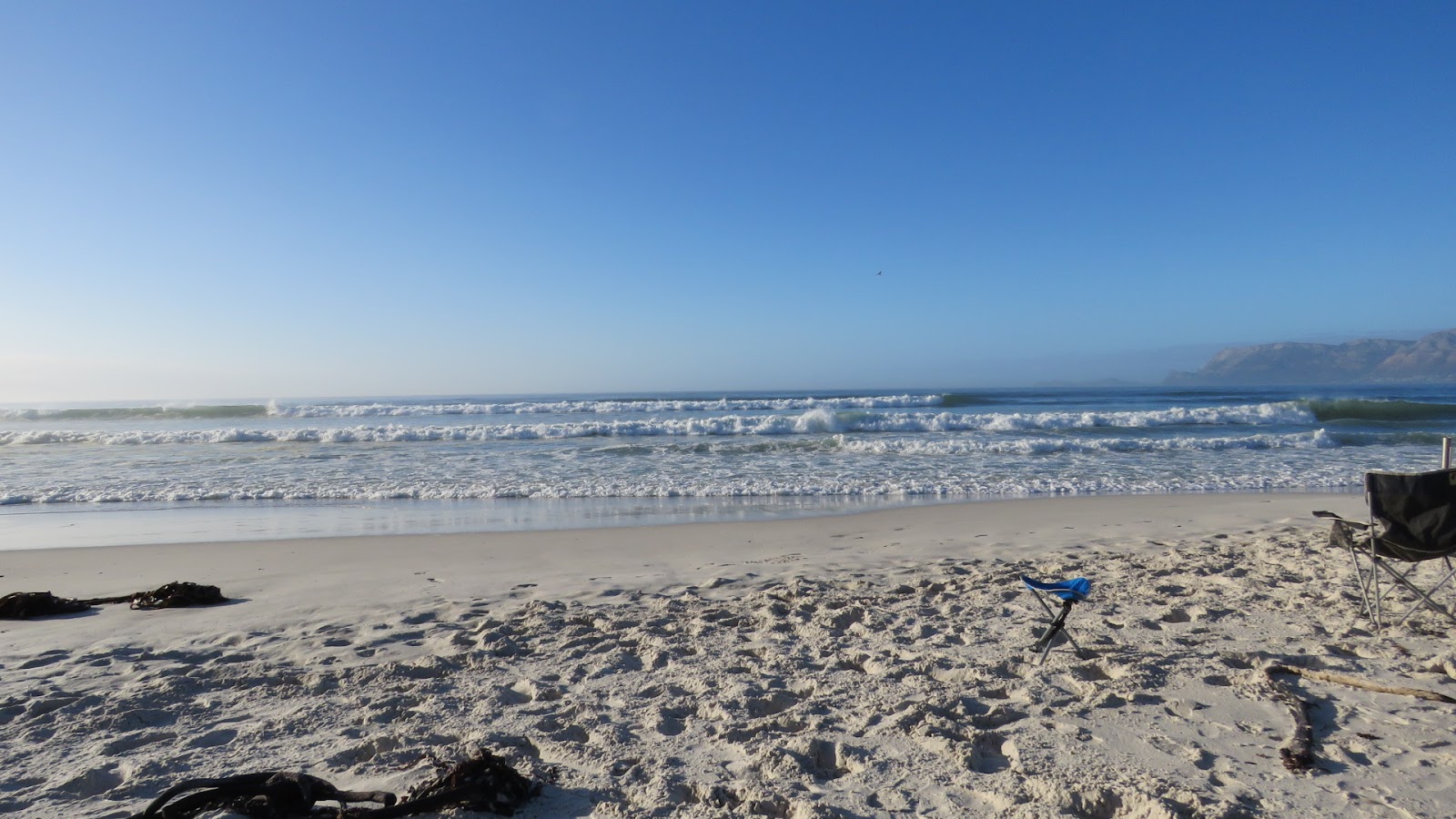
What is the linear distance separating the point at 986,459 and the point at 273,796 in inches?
539

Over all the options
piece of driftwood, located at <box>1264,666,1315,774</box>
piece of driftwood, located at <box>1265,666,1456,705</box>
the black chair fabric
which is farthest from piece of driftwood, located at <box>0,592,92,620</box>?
the black chair fabric

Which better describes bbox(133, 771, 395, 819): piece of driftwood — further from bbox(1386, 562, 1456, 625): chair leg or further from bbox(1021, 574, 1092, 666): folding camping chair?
bbox(1386, 562, 1456, 625): chair leg

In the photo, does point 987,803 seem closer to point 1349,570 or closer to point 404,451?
point 1349,570

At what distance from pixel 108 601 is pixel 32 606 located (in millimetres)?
483

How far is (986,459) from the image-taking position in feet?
46.4

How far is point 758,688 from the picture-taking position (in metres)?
3.32

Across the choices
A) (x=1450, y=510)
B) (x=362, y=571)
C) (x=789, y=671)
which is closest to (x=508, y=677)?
(x=789, y=671)

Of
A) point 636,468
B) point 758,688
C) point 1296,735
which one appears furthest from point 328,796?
point 636,468

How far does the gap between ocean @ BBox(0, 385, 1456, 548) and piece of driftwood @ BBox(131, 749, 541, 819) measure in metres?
6.04

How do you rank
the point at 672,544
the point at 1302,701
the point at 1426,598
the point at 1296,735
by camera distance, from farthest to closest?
the point at 672,544, the point at 1426,598, the point at 1302,701, the point at 1296,735

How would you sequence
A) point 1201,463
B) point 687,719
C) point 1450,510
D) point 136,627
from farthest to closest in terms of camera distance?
point 1201,463, point 136,627, point 1450,510, point 687,719

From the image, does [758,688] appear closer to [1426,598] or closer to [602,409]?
[1426,598]

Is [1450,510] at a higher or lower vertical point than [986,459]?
higher

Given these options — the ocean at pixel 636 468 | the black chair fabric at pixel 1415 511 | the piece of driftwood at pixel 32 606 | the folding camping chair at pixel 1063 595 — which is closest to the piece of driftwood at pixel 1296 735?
the folding camping chair at pixel 1063 595
